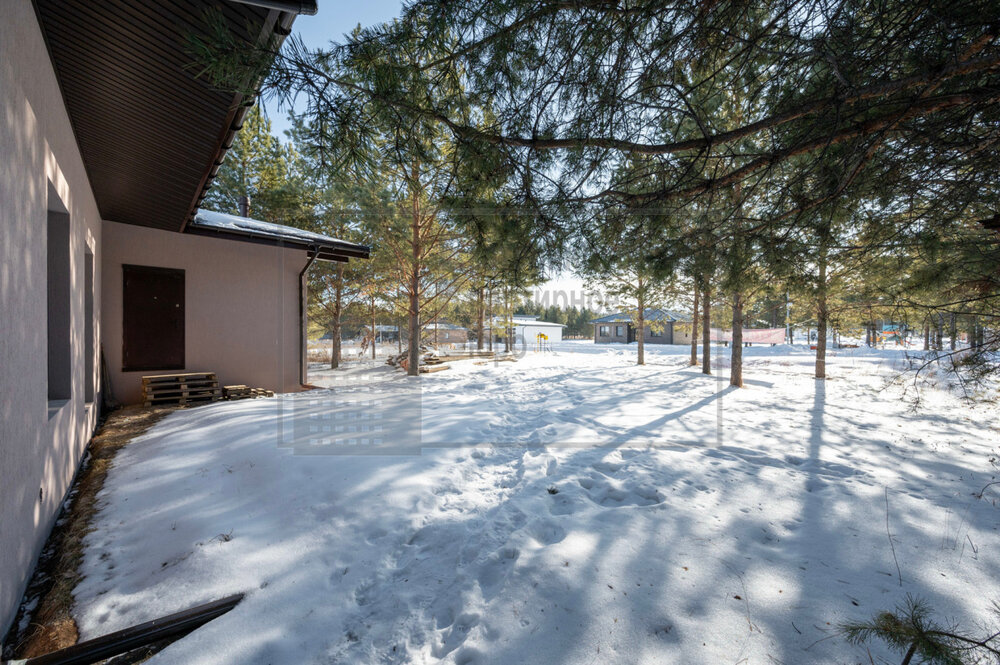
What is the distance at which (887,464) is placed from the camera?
4.12 m

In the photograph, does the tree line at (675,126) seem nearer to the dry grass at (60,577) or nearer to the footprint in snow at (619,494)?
the footprint in snow at (619,494)

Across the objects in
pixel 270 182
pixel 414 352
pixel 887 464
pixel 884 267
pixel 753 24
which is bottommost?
pixel 887 464

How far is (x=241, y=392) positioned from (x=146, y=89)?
539cm

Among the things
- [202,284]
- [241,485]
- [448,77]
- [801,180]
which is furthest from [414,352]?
[801,180]

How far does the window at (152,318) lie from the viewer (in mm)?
6316

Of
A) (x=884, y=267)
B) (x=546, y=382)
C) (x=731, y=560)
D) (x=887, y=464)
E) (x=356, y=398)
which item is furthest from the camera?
(x=546, y=382)

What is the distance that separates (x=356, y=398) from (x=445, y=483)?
13.5 ft

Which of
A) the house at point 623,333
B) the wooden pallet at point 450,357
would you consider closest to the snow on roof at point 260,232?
the wooden pallet at point 450,357

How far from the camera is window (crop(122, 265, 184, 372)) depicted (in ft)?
20.7

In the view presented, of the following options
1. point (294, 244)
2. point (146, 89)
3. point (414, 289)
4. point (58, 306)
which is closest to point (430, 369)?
point (414, 289)

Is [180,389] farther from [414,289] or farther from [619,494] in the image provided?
[619,494]

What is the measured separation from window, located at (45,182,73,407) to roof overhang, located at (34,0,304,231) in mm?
1035

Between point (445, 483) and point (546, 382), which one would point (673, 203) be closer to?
point (445, 483)

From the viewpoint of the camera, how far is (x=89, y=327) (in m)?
4.81
